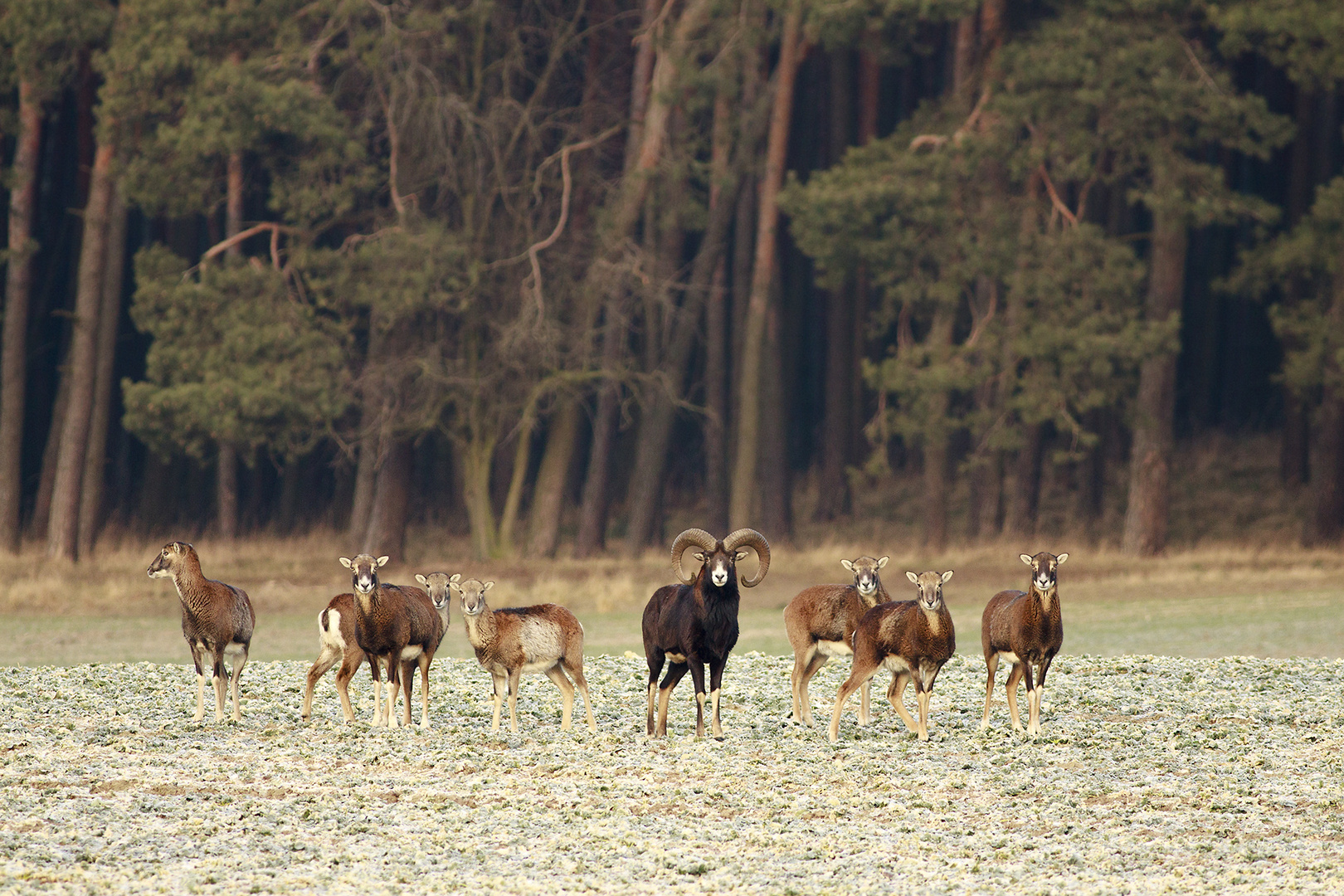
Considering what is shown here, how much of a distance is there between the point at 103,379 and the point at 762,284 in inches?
505

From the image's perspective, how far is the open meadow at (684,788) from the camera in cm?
809

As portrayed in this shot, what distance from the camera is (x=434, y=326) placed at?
32.6 meters

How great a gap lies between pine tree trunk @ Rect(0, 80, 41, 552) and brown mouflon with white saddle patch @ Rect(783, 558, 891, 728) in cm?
2293

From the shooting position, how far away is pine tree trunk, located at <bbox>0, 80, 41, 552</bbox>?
1211 inches

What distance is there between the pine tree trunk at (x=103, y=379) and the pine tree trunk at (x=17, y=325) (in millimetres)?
1301

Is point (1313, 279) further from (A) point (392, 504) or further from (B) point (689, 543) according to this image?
(B) point (689, 543)

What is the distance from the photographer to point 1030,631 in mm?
11305

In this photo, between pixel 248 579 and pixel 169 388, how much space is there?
372cm

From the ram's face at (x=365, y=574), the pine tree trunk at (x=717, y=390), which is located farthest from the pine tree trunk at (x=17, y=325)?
the ram's face at (x=365, y=574)

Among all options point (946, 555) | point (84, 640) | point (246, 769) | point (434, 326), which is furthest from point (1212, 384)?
point (246, 769)

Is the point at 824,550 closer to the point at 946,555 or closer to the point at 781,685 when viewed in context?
the point at 946,555

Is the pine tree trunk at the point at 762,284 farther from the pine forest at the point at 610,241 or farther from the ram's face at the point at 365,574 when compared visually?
the ram's face at the point at 365,574

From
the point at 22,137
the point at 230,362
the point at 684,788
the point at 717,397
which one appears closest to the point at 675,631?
the point at 684,788

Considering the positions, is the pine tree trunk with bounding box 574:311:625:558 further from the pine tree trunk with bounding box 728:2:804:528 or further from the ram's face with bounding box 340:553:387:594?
the ram's face with bounding box 340:553:387:594
